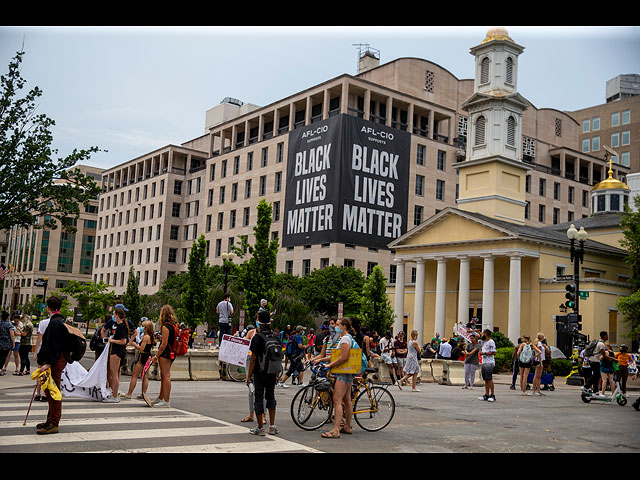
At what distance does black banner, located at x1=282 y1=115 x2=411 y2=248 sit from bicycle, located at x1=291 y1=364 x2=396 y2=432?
48.0m

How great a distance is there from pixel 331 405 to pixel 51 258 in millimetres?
124389

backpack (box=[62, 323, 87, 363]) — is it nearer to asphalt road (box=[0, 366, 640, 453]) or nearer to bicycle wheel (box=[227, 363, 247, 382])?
asphalt road (box=[0, 366, 640, 453])

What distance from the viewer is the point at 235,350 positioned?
16.6 metres

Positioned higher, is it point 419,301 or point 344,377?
point 419,301

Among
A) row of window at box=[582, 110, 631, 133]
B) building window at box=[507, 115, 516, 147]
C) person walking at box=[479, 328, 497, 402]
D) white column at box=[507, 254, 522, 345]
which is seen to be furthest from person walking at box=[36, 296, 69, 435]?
row of window at box=[582, 110, 631, 133]

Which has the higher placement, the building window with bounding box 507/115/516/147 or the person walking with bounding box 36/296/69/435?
the building window with bounding box 507/115/516/147

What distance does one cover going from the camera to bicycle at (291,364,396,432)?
1122 centimetres

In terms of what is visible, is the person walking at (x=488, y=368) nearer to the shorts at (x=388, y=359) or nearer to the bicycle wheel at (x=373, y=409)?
the shorts at (x=388, y=359)

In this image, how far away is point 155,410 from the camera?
12.8 meters

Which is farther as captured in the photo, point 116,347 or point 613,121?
point 613,121

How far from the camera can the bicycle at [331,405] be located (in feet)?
36.8

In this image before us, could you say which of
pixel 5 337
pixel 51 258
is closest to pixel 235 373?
pixel 5 337

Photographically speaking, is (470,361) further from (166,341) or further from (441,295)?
(441,295)
